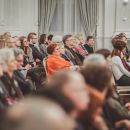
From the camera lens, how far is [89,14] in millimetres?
12219

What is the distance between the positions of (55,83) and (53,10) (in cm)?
1082

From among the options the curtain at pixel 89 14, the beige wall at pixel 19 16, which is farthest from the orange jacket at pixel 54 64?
the curtain at pixel 89 14

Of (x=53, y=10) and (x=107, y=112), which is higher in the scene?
(x=53, y=10)

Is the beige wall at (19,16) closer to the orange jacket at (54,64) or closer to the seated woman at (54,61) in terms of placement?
the seated woman at (54,61)

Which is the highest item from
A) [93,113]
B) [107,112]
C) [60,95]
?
[60,95]

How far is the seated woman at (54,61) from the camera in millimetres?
5707

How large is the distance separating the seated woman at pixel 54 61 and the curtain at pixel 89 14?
20.4 feet

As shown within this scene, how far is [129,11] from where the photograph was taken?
1217 centimetres

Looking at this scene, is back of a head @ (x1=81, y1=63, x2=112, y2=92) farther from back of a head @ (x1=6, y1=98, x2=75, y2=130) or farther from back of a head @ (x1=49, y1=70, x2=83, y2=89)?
back of a head @ (x1=6, y1=98, x2=75, y2=130)

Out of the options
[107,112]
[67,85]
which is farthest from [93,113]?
[107,112]

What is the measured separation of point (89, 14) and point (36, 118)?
1164 centimetres

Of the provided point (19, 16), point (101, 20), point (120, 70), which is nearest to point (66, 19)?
point (101, 20)

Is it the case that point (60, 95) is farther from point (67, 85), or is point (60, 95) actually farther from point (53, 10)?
point (53, 10)

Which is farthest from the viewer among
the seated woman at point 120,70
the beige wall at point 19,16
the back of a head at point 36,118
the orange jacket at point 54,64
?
the beige wall at point 19,16
